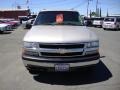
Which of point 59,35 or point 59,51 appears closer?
point 59,51

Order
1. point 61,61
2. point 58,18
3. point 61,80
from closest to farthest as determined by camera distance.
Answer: point 61,61 < point 61,80 < point 58,18

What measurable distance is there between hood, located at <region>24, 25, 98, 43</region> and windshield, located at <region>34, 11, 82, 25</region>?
747 mm

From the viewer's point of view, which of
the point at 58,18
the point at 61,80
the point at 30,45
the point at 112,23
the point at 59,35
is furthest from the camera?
the point at 112,23

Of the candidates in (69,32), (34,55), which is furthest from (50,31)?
(34,55)

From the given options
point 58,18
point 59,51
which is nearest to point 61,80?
point 59,51

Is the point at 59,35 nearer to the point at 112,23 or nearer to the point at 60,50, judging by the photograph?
the point at 60,50

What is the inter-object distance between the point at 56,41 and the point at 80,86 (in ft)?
4.02

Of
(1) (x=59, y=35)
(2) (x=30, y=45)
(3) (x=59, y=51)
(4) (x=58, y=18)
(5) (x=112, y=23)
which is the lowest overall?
(5) (x=112, y=23)

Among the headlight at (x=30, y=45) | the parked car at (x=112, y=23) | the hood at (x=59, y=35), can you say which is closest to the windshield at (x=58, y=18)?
the hood at (x=59, y=35)

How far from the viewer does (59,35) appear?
6.01 m

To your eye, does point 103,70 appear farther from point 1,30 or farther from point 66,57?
point 1,30

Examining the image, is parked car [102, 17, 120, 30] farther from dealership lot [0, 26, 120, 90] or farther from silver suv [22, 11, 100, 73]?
silver suv [22, 11, 100, 73]

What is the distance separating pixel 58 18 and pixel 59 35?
188 centimetres

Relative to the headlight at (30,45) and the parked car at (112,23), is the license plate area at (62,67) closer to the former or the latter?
the headlight at (30,45)
